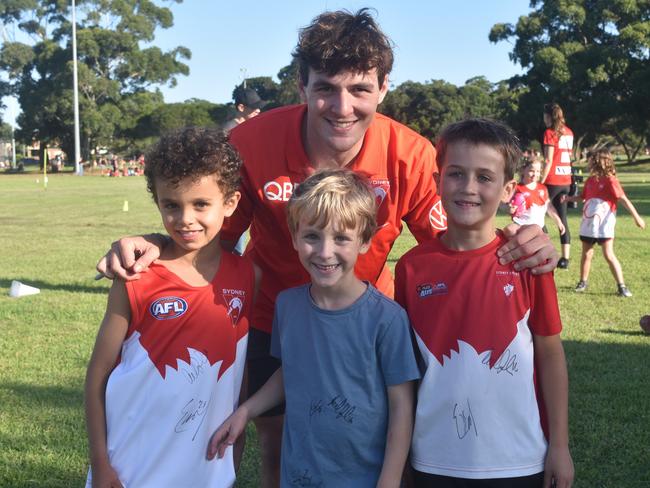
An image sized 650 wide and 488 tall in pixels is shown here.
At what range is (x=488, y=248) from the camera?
2.45m

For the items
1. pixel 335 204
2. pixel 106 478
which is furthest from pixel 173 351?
pixel 335 204

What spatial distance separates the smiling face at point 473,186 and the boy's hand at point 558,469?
743mm

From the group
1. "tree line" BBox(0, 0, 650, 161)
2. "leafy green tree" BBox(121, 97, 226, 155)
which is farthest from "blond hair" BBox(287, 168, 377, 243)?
"leafy green tree" BBox(121, 97, 226, 155)

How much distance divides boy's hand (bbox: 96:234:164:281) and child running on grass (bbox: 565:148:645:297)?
271 inches

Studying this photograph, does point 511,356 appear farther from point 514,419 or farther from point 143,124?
point 143,124

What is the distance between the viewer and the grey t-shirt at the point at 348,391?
2.31 meters

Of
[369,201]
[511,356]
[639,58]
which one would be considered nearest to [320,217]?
[369,201]

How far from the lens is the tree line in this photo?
1783 inches

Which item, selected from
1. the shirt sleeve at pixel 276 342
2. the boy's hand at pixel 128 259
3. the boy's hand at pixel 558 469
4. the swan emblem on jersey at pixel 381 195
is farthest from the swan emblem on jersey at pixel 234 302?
the boy's hand at pixel 558 469

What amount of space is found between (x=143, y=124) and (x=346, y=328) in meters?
64.6

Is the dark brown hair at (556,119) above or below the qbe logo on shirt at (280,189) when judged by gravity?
above
